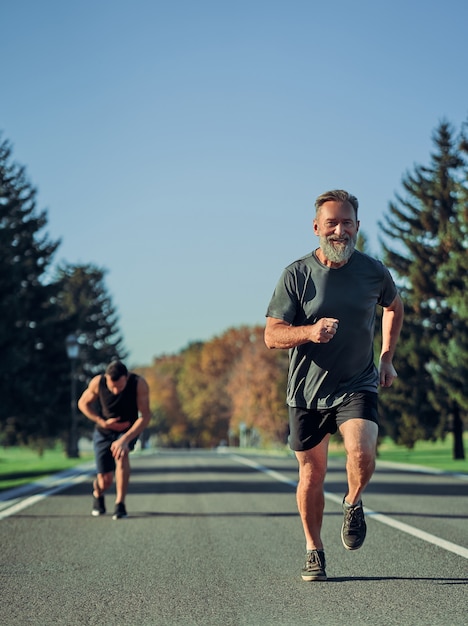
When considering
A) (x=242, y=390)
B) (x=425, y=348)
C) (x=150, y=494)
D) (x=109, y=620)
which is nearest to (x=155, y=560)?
(x=109, y=620)

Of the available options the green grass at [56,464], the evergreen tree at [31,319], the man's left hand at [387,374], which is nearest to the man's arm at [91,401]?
the man's left hand at [387,374]

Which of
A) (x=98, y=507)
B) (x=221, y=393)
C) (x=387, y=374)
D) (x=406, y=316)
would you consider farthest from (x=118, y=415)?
(x=221, y=393)

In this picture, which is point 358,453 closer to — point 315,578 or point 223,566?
point 315,578

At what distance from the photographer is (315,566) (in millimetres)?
7000

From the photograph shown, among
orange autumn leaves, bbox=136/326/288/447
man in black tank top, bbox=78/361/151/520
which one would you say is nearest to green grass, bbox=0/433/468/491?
man in black tank top, bbox=78/361/151/520

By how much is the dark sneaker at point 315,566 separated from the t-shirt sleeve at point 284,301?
1.54 meters

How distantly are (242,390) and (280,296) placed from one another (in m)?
97.0

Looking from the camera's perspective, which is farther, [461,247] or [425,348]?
[425,348]

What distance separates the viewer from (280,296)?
6750mm

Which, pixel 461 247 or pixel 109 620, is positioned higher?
pixel 461 247

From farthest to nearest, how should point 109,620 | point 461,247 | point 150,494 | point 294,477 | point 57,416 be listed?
1. point 57,416
2. point 461,247
3. point 294,477
4. point 150,494
5. point 109,620

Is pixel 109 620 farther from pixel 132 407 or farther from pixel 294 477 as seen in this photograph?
pixel 294 477

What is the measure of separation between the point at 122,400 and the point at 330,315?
5.69 metres

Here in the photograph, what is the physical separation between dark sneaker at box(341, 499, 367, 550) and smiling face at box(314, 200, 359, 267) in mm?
1507
